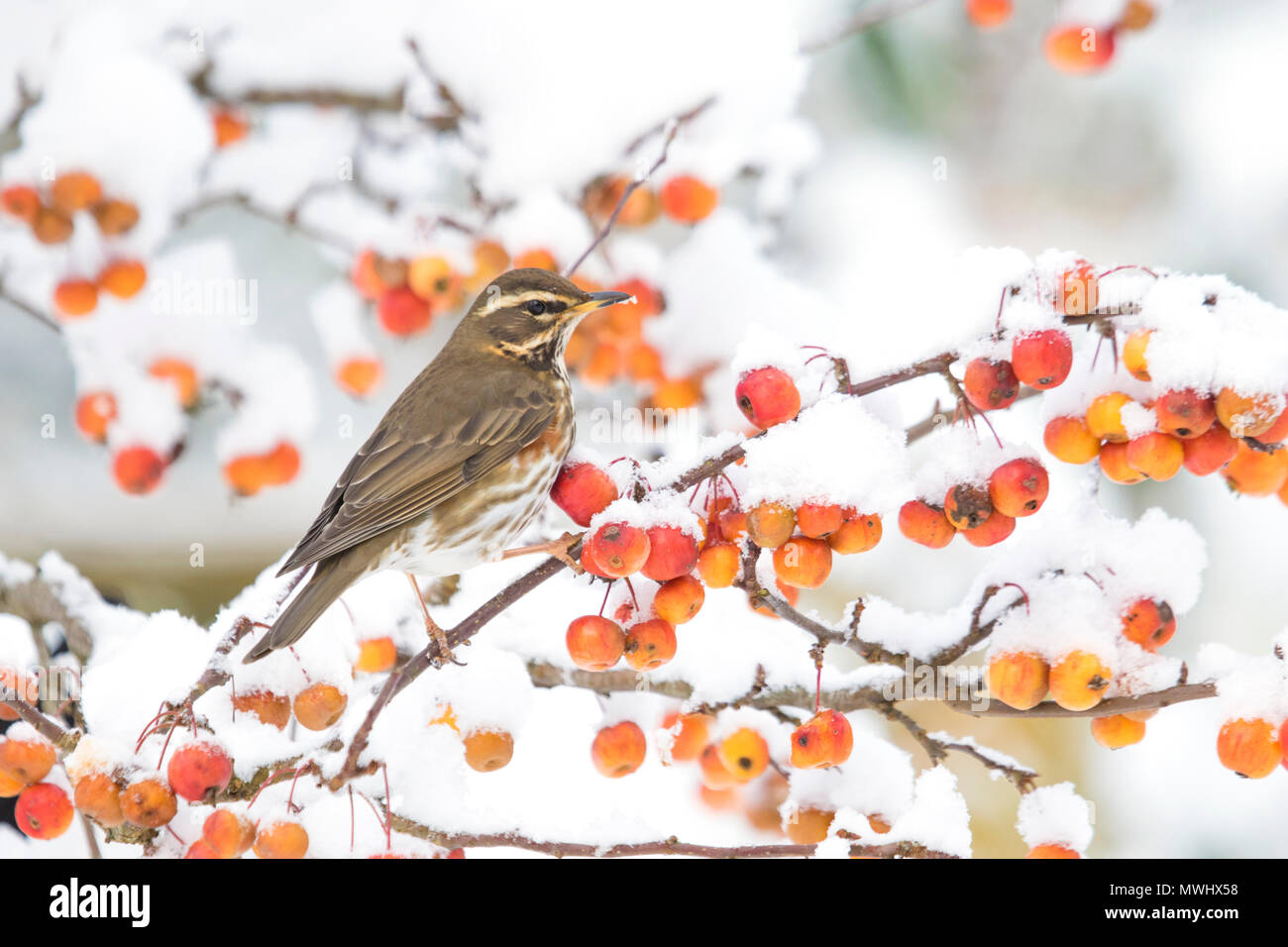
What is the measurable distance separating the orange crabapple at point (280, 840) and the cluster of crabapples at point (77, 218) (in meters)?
1.54

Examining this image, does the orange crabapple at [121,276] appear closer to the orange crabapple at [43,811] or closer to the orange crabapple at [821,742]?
the orange crabapple at [43,811]

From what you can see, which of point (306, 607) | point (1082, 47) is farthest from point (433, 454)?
point (1082, 47)

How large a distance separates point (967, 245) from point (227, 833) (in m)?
2.91

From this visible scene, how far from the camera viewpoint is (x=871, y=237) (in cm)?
376

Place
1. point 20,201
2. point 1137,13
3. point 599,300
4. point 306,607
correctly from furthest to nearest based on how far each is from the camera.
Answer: point 1137,13, point 20,201, point 599,300, point 306,607

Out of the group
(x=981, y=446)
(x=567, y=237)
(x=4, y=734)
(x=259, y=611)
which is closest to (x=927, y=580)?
(x=567, y=237)

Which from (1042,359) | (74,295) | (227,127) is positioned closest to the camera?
(1042,359)

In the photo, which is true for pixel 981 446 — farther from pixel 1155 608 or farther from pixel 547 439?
pixel 547 439

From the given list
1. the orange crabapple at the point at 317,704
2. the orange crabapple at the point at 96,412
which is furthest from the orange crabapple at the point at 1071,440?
the orange crabapple at the point at 96,412

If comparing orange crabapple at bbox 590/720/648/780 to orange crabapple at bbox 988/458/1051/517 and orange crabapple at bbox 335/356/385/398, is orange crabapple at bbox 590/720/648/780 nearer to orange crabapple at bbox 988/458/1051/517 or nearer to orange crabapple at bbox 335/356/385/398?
orange crabapple at bbox 988/458/1051/517

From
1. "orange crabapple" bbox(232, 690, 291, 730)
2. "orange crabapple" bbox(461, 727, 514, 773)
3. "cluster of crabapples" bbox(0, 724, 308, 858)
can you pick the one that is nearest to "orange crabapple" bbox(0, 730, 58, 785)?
"cluster of crabapples" bbox(0, 724, 308, 858)

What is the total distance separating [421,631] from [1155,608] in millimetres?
1334

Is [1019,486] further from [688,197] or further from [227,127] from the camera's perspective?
[227,127]

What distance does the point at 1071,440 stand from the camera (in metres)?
1.61
